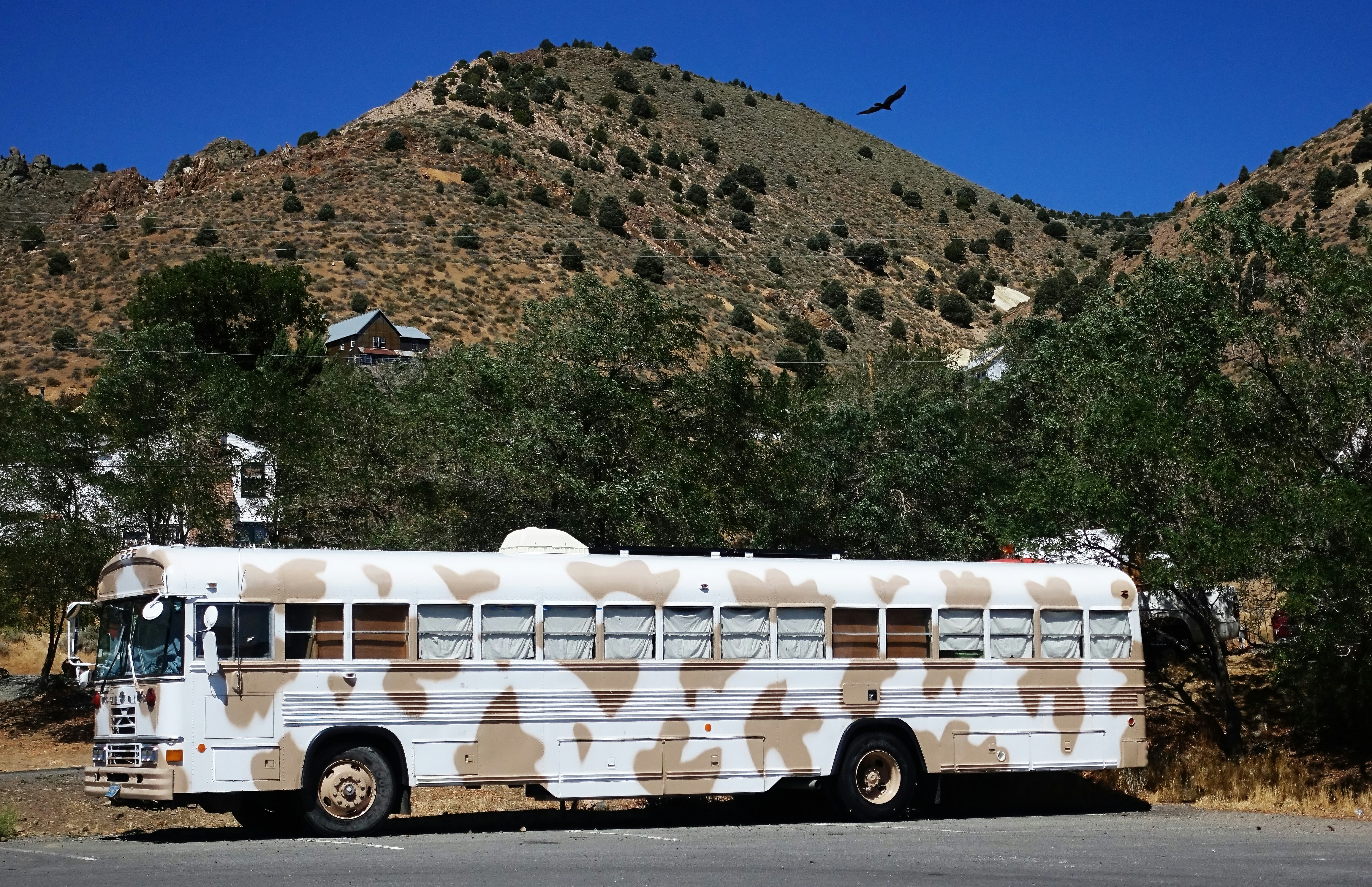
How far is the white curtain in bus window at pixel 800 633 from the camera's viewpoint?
593 inches

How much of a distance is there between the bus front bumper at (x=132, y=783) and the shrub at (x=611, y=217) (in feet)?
231

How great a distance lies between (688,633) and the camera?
14.7 m

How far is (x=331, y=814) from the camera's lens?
1327cm

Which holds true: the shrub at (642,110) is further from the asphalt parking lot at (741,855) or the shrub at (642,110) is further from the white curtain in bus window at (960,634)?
the asphalt parking lot at (741,855)

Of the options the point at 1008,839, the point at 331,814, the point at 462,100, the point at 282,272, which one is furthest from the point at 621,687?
the point at 462,100

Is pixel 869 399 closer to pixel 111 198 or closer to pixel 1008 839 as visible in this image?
pixel 1008 839

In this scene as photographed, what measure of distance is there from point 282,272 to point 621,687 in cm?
5254

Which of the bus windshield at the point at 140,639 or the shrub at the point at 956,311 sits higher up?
the shrub at the point at 956,311

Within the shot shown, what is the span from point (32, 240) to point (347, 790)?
73.0 m

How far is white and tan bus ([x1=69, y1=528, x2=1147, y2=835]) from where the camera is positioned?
43.0 ft

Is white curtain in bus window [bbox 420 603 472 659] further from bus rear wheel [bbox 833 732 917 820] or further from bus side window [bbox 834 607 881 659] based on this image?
bus rear wheel [bbox 833 732 917 820]

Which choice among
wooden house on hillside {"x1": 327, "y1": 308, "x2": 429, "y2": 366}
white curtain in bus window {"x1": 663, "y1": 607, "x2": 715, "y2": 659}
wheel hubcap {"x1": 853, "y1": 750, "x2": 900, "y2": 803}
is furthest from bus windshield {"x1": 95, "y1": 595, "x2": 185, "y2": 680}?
wooden house on hillside {"x1": 327, "y1": 308, "x2": 429, "y2": 366}

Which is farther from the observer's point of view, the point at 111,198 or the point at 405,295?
the point at 111,198

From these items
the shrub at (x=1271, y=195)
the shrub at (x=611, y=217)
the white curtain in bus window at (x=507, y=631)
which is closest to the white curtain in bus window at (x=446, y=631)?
the white curtain in bus window at (x=507, y=631)
